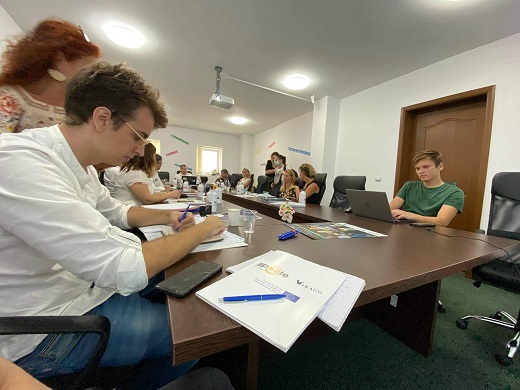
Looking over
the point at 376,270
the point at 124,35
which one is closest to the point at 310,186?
the point at 376,270

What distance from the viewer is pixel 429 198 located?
181 centimetres

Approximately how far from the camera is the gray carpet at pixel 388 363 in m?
1.03

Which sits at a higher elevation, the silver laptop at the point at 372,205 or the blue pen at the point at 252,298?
the silver laptop at the point at 372,205

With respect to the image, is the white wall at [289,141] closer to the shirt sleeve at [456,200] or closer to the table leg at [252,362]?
the shirt sleeve at [456,200]

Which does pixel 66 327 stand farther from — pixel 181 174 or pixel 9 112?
pixel 181 174

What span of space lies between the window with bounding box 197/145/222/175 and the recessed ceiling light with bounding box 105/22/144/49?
510 cm

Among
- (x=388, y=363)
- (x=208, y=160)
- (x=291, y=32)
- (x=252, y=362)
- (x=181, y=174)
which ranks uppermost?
(x=291, y=32)

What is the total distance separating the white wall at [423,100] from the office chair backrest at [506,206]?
1066mm

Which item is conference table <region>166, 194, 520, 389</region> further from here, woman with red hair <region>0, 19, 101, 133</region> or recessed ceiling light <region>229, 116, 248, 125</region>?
recessed ceiling light <region>229, 116, 248, 125</region>

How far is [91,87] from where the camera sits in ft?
2.10

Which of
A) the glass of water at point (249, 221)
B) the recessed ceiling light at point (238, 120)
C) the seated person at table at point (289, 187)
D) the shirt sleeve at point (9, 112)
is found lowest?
the glass of water at point (249, 221)

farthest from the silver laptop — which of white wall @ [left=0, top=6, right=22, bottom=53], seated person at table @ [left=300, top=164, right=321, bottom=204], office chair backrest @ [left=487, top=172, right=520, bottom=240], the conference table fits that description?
white wall @ [left=0, top=6, right=22, bottom=53]

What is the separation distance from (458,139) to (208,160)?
7.04 meters

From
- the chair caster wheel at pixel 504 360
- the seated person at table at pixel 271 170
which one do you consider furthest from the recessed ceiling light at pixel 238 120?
the chair caster wheel at pixel 504 360
